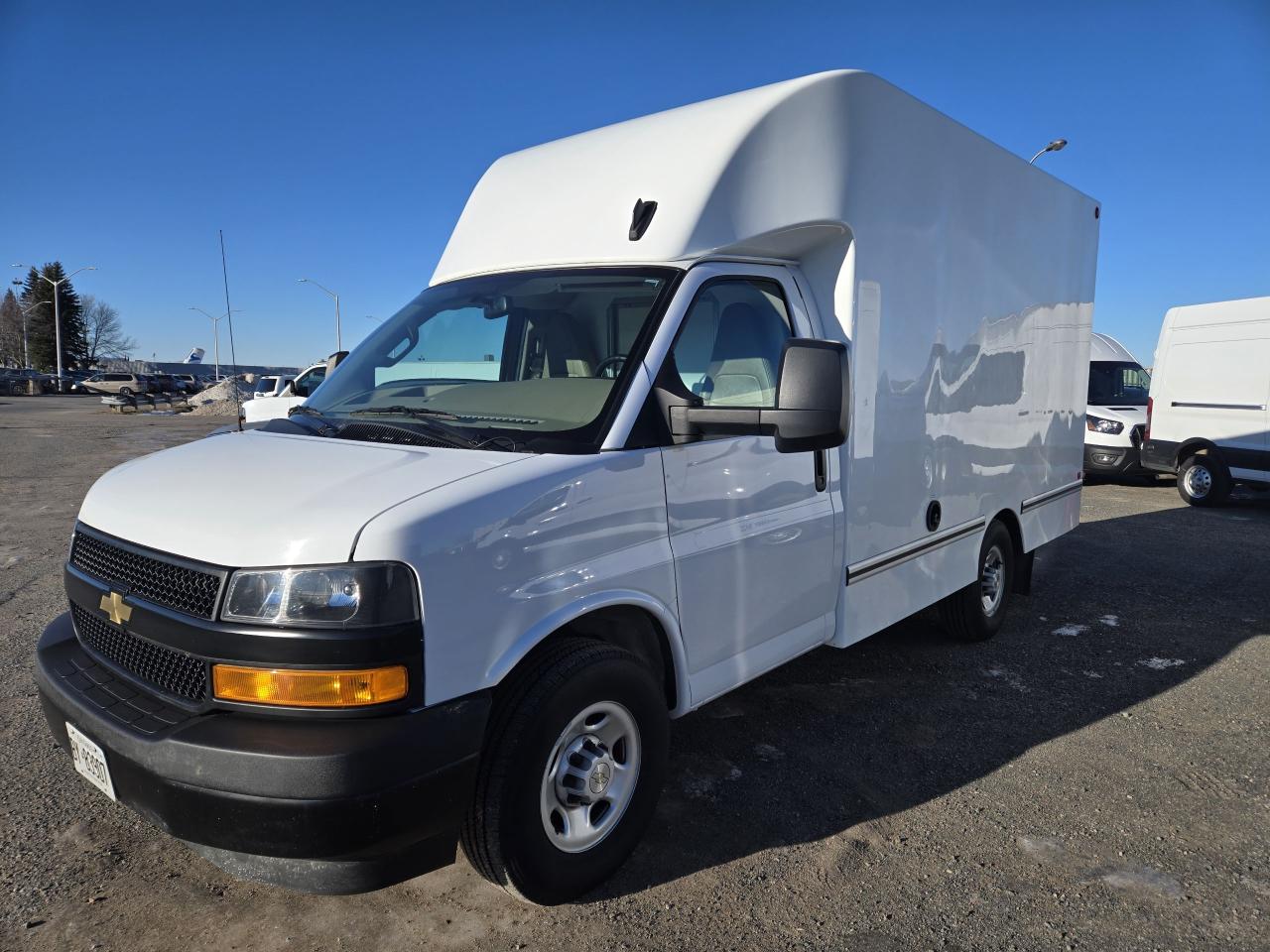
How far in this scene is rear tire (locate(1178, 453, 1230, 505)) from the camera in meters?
11.8

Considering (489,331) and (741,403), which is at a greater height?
(489,331)

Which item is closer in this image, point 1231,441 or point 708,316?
point 708,316

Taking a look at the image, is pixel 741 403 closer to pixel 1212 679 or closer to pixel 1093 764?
pixel 1093 764

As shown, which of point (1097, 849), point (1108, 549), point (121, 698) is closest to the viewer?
point (121, 698)

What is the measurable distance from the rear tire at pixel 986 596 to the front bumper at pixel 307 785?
12.9ft

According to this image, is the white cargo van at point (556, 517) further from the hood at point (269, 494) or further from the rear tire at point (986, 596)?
the rear tire at point (986, 596)

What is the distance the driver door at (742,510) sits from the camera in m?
3.06

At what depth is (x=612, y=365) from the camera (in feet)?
9.86

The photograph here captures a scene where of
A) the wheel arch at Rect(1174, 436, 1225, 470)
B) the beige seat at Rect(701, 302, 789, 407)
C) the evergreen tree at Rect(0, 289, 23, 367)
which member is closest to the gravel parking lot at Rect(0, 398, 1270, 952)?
the beige seat at Rect(701, 302, 789, 407)

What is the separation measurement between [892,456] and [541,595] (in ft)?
7.51

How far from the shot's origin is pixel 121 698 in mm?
2508

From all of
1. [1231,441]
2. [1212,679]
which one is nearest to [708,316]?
[1212,679]

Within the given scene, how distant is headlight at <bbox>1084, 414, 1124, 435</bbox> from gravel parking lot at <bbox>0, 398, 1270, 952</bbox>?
8868 millimetres

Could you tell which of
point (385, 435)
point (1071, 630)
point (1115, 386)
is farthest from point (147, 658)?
point (1115, 386)
